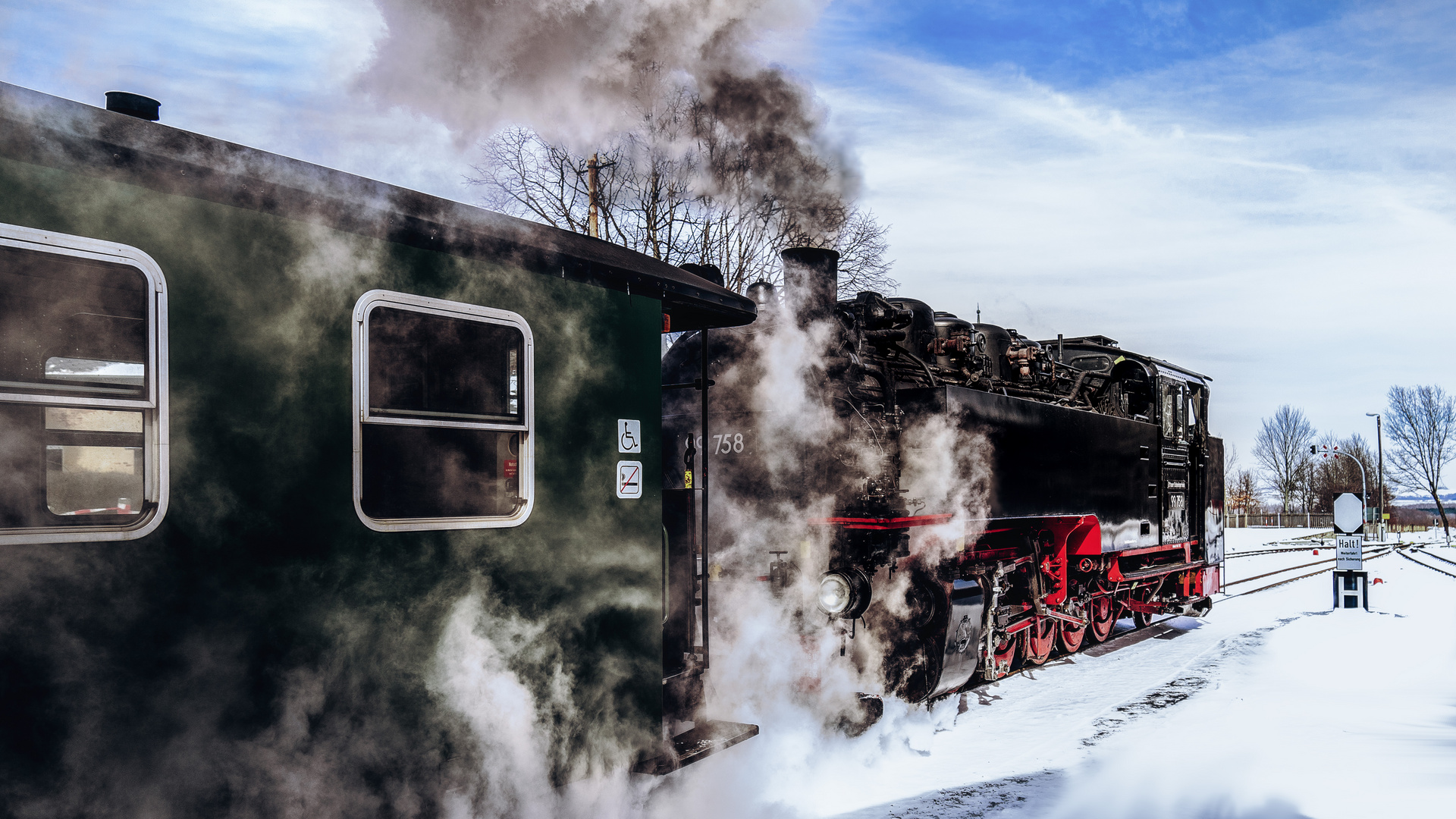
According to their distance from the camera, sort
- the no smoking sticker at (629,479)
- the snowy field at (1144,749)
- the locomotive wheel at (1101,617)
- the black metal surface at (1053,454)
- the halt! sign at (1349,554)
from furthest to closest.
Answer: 1. the halt! sign at (1349,554)
2. the locomotive wheel at (1101,617)
3. the black metal surface at (1053,454)
4. the snowy field at (1144,749)
5. the no smoking sticker at (629,479)

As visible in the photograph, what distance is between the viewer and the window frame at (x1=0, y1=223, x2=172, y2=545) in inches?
92.6

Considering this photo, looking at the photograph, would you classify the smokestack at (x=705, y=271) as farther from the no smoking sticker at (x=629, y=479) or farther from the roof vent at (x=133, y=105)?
the roof vent at (x=133, y=105)

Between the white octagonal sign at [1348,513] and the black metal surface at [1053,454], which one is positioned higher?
the black metal surface at [1053,454]

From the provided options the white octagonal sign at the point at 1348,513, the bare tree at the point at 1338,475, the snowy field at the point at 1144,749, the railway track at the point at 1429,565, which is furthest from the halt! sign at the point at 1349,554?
the bare tree at the point at 1338,475

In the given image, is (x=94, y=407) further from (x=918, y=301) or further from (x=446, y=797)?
(x=918, y=301)

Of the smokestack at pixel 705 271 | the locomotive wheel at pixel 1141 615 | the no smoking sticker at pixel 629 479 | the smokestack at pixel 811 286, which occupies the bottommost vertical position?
the locomotive wheel at pixel 1141 615

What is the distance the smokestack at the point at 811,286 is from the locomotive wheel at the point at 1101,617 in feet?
16.9

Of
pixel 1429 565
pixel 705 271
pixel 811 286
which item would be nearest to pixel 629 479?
pixel 705 271

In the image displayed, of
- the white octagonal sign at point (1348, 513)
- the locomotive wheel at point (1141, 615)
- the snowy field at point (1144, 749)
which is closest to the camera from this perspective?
the snowy field at point (1144, 749)

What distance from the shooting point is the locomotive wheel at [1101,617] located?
10.0 m

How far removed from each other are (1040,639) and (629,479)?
20.4ft

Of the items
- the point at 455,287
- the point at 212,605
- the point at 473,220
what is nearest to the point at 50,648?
the point at 212,605

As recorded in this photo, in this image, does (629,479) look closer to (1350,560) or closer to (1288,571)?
(1350,560)

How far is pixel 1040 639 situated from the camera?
8.91 meters
